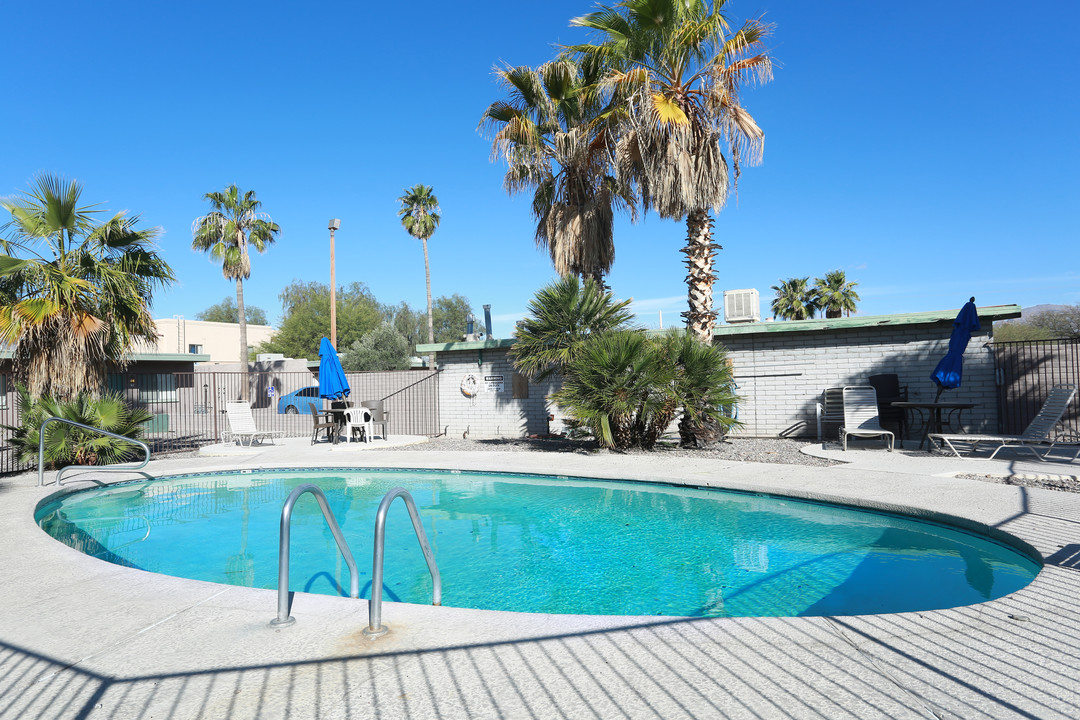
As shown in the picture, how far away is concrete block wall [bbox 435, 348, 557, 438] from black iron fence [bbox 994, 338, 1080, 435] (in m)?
9.05

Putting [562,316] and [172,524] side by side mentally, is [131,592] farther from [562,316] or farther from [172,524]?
[562,316]

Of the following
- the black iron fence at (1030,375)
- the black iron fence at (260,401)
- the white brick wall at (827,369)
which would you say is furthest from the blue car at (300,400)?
the black iron fence at (1030,375)

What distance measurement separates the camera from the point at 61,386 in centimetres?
1070

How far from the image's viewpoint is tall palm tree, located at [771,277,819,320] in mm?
38094

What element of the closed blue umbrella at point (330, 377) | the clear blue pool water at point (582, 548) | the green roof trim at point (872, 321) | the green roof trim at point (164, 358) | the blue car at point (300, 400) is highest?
the green roof trim at point (164, 358)

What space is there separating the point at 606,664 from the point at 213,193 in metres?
28.8

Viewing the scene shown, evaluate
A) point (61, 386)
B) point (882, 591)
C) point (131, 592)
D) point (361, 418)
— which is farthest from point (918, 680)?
point (361, 418)

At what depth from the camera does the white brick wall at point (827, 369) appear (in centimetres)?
1207

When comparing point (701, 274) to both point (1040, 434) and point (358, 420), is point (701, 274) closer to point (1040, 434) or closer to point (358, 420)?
point (1040, 434)

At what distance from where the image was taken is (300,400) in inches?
926

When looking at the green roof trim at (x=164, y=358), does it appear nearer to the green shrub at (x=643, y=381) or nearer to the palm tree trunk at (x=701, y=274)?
the green shrub at (x=643, y=381)

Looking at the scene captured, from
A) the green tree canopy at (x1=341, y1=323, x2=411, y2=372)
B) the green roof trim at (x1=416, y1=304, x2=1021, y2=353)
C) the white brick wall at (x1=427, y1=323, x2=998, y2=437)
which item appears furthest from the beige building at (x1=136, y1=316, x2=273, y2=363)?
the green roof trim at (x1=416, y1=304, x2=1021, y2=353)

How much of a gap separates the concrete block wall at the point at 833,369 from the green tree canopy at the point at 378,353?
28.4 meters

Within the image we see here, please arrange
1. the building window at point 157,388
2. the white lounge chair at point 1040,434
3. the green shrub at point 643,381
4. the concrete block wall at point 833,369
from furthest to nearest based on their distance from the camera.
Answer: the building window at point 157,388 < the concrete block wall at point 833,369 < the green shrub at point 643,381 < the white lounge chair at point 1040,434
